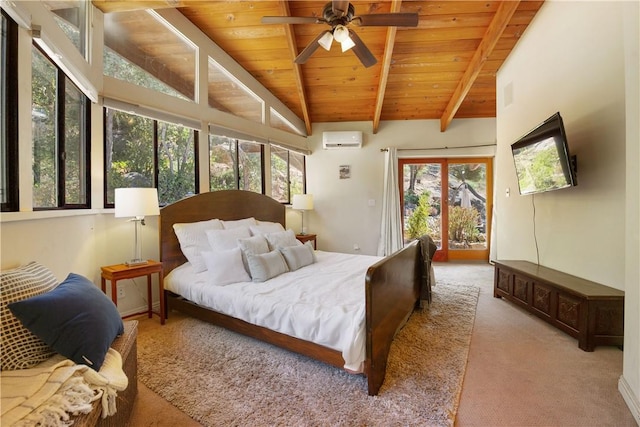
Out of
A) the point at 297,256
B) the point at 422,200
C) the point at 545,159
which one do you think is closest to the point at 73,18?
the point at 297,256

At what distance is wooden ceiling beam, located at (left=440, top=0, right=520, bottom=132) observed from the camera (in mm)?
3097

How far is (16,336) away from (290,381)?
137 centimetres

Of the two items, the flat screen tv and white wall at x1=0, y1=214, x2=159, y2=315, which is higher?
the flat screen tv

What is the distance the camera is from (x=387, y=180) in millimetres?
5383

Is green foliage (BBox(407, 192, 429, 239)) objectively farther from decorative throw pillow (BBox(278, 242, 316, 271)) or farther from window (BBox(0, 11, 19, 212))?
window (BBox(0, 11, 19, 212))

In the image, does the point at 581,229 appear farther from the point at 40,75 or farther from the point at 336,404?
the point at 40,75

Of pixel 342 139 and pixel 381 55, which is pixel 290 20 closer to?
pixel 381 55

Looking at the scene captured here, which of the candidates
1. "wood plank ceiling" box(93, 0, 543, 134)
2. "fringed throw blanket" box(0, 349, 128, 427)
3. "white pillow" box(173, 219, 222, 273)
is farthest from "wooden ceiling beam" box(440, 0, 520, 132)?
"fringed throw blanket" box(0, 349, 128, 427)

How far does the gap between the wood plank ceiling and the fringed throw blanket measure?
2.90m

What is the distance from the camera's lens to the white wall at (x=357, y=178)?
5461mm

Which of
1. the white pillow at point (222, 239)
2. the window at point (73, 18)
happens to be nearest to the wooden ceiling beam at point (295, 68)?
the window at point (73, 18)

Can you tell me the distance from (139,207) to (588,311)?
3.78m

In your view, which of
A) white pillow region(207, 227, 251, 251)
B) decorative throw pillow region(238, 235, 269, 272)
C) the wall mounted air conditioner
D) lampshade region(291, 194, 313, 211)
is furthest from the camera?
the wall mounted air conditioner

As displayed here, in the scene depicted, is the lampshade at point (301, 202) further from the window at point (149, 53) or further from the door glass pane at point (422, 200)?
the window at point (149, 53)
